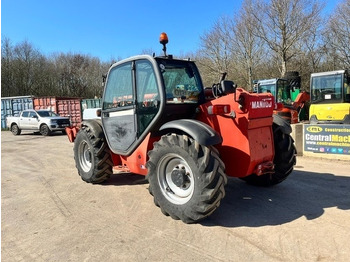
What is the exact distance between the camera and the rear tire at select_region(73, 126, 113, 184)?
5.83 metres

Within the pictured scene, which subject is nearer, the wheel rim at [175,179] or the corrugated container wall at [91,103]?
the wheel rim at [175,179]

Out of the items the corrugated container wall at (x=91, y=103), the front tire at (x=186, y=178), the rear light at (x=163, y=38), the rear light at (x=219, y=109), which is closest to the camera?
the front tire at (x=186, y=178)

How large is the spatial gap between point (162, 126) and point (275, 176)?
7.34 ft

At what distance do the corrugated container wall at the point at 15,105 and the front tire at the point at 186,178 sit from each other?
25.8m

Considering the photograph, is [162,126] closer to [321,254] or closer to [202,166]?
[202,166]

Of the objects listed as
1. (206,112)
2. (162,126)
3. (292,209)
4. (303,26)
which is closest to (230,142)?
(206,112)

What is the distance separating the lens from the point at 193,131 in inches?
156

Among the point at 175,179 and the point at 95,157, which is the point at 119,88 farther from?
the point at 175,179

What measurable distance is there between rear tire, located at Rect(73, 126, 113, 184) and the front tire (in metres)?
1.73

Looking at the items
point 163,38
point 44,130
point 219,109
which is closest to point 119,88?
point 163,38

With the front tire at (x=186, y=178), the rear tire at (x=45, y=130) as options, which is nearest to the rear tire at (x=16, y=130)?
the rear tire at (x=45, y=130)

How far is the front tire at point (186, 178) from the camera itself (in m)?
3.79

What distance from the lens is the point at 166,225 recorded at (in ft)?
13.3

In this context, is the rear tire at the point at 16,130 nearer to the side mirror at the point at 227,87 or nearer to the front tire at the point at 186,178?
the front tire at the point at 186,178
